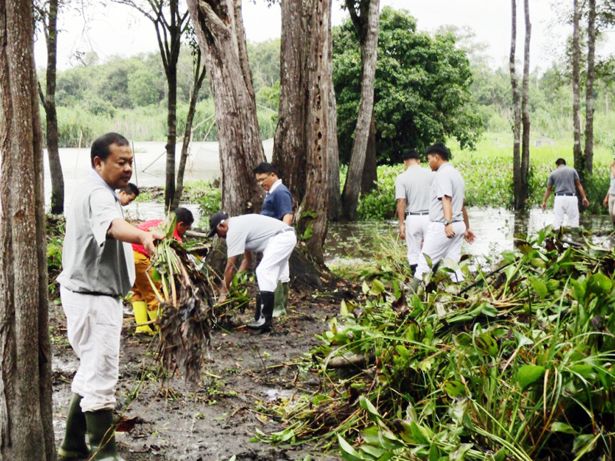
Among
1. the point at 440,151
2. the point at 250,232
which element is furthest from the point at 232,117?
the point at 440,151

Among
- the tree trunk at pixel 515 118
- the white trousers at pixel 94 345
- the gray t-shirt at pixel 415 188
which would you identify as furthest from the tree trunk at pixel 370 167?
the white trousers at pixel 94 345

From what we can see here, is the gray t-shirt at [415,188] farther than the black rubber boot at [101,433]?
Yes

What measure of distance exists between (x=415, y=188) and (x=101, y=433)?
6.62 meters

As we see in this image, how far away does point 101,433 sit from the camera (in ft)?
16.3

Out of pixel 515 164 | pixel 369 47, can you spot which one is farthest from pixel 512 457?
pixel 515 164

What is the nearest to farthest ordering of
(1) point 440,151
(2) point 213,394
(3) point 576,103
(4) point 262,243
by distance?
(2) point 213,394 < (4) point 262,243 < (1) point 440,151 < (3) point 576,103

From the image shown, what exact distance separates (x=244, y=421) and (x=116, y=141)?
2431 mm

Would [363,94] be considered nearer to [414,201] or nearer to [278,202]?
[414,201]

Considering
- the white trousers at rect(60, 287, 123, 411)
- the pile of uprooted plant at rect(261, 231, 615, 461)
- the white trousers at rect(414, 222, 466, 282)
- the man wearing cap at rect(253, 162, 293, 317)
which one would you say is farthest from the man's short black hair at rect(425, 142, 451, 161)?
the white trousers at rect(60, 287, 123, 411)

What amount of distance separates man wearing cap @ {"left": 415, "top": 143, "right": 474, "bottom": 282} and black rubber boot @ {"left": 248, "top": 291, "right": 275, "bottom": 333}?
5.75 feet

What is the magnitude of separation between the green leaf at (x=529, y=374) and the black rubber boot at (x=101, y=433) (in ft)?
8.41

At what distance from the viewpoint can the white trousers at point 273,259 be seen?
9.10 metres

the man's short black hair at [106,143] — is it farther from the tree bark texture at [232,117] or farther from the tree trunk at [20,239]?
the tree bark texture at [232,117]

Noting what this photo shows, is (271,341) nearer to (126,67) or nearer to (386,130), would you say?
(386,130)
